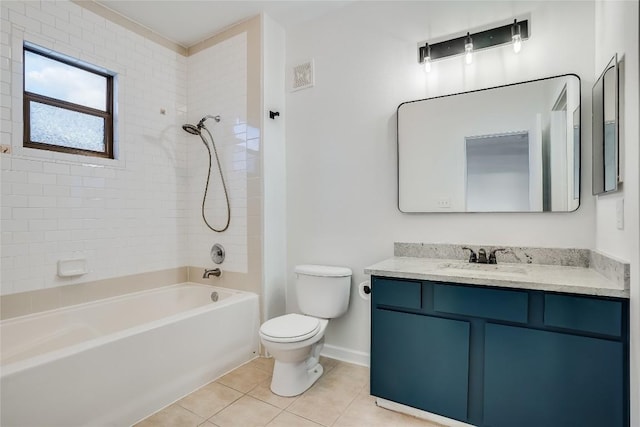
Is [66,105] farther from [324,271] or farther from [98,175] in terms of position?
[324,271]

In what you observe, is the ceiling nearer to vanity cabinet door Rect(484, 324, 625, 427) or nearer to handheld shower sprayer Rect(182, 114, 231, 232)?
handheld shower sprayer Rect(182, 114, 231, 232)

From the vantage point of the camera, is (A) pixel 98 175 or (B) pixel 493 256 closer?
(B) pixel 493 256

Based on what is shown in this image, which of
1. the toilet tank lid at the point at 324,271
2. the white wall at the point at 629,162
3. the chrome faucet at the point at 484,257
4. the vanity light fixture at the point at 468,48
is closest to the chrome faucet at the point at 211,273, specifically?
the toilet tank lid at the point at 324,271

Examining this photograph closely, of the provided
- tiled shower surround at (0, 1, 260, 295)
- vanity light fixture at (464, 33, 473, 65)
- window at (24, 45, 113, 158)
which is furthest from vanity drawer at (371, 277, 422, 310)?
window at (24, 45, 113, 158)

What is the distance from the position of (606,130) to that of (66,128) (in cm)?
330

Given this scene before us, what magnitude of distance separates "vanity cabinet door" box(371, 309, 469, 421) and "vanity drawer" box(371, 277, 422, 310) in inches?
2.2

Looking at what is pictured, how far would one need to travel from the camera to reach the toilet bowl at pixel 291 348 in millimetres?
1984

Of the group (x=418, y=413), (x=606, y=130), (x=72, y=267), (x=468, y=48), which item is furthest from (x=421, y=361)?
(x=72, y=267)

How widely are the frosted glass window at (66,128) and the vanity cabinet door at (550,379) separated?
2.94 meters

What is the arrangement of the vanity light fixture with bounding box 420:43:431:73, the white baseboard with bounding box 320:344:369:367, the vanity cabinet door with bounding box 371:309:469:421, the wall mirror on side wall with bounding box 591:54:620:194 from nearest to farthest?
the wall mirror on side wall with bounding box 591:54:620:194, the vanity cabinet door with bounding box 371:309:469:421, the vanity light fixture with bounding box 420:43:431:73, the white baseboard with bounding box 320:344:369:367

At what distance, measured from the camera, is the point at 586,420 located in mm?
1418

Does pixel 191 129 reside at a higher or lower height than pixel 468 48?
lower

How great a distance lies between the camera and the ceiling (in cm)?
252

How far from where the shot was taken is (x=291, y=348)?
198 centimetres
